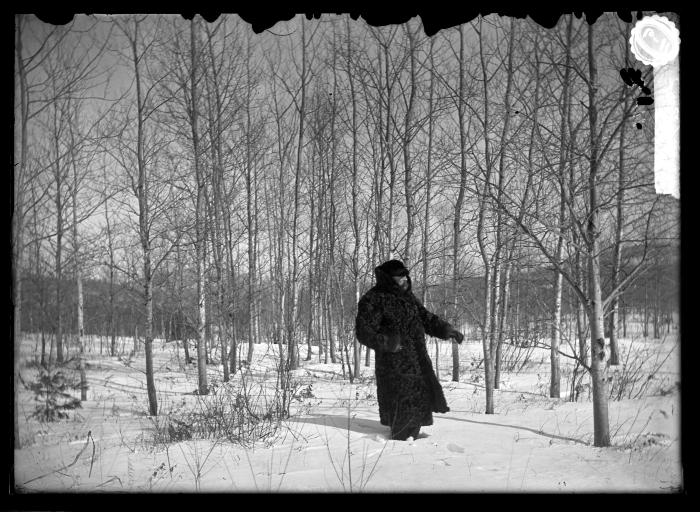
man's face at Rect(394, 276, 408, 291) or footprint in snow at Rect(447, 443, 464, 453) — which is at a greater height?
man's face at Rect(394, 276, 408, 291)

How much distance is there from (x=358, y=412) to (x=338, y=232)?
997 cm

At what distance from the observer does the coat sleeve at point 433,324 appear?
3450mm

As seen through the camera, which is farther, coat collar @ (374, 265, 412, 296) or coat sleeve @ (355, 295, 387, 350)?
coat collar @ (374, 265, 412, 296)

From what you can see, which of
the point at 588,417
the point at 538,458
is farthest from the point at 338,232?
the point at 538,458

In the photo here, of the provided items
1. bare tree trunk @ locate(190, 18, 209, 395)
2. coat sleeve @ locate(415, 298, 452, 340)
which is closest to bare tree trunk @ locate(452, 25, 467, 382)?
coat sleeve @ locate(415, 298, 452, 340)

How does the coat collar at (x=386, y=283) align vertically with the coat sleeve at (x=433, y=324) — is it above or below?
above

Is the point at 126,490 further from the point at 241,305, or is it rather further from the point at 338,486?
the point at 241,305

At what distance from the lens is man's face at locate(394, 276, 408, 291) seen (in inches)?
136

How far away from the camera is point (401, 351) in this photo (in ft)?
11.2

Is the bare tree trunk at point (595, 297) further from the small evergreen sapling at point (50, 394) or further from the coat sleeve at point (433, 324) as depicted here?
the small evergreen sapling at point (50, 394)

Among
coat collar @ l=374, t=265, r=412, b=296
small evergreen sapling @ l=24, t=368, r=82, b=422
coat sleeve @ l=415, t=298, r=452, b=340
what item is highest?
coat collar @ l=374, t=265, r=412, b=296

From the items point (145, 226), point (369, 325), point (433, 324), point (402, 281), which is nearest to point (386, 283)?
point (402, 281)

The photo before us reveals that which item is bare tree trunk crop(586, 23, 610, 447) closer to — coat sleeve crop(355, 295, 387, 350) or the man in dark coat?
the man in dark coat

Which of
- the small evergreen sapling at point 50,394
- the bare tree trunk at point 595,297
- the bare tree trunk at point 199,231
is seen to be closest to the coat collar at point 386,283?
the bare tree trunk at point 595,297
